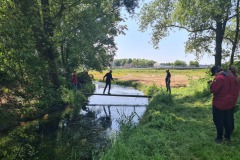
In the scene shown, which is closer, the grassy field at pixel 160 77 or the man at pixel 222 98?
the man at pixel 222 98

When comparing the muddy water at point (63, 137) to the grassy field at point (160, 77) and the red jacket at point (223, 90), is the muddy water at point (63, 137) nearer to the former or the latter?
the red jacket at point (223, 90)

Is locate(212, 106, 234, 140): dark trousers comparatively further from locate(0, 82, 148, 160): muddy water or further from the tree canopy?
the tree canopy

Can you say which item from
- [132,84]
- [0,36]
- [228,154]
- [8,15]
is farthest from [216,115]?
[132,84]

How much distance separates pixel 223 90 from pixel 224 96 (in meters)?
0.19

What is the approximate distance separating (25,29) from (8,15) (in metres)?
1.22

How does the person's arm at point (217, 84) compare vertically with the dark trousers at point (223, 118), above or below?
above

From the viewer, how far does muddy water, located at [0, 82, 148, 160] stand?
10898mm

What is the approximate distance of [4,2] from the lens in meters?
17.1

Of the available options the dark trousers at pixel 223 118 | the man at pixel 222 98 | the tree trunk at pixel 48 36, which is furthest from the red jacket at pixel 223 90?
the tree trunk at pixel 48 36

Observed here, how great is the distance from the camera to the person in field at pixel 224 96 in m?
8.71

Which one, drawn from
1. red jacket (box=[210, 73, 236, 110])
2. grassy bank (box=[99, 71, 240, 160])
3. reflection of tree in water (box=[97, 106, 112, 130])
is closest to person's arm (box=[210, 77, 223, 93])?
red jacket (box=[210, 73, 236, 110])

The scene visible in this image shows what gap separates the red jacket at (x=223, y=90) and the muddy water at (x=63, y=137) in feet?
13.2

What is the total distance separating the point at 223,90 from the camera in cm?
873

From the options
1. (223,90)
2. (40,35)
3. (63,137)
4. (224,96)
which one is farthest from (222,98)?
(40,35)
